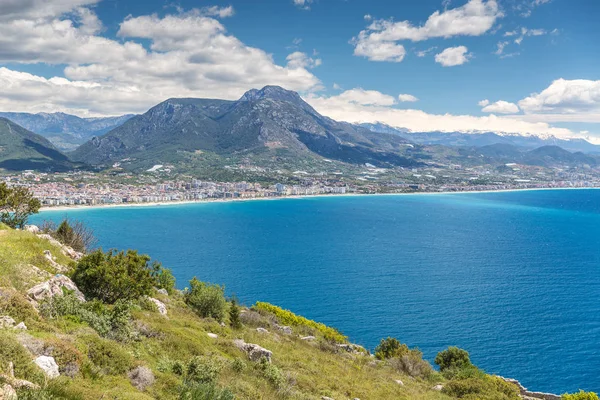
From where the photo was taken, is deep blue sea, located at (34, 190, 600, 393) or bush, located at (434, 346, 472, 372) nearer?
bush, located at (434, 346, 472, 372)

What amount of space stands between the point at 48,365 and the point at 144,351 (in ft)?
21.2

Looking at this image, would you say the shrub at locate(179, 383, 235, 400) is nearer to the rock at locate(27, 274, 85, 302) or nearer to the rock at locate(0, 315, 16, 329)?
the rock at locate(0, 315, 16, 329)

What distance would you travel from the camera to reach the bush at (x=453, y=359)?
40.3 m

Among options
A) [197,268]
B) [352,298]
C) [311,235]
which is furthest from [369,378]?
[311,235]

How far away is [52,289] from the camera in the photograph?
21.0m

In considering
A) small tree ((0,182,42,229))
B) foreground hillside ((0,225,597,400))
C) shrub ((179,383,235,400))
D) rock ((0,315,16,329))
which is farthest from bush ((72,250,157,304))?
small tree ((0,182,42,229))

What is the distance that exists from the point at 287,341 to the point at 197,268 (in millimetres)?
62608

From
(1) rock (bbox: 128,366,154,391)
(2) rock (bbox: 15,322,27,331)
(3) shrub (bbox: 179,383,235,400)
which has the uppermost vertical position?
(2) rock (bbox: 15,322,27,331)

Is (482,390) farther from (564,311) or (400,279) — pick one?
(400,279)

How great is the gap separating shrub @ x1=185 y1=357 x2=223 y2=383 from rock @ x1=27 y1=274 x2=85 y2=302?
8327 mm

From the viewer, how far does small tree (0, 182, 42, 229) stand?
4375 cm

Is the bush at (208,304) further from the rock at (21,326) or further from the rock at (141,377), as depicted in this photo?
the rock at (21,326)

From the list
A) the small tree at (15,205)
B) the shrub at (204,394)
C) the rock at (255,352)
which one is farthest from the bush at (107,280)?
the small tree at (15,205)

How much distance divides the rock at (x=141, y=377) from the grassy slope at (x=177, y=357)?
0.23 m
